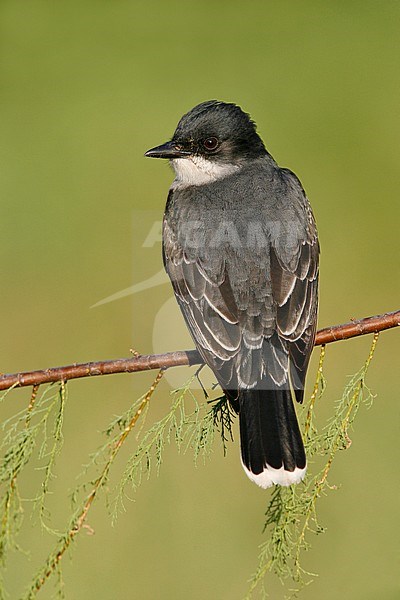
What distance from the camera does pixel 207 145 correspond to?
15.4ft

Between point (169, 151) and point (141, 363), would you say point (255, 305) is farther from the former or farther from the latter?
point (169, 151)

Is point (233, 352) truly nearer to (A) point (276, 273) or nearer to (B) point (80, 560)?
(A) point (276, 273)

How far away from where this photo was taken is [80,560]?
228 inches

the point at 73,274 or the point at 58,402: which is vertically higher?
the point at 73,274

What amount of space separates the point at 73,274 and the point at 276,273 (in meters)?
5.01

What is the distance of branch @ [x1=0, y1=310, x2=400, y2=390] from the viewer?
11.0 feet

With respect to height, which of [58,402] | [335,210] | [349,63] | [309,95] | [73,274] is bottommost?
[58,402]

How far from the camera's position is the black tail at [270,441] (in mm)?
3512

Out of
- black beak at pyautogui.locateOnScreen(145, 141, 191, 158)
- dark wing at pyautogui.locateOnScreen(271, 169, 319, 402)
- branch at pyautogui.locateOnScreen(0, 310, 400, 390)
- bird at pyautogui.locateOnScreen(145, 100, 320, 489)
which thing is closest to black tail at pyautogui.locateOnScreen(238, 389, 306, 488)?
bird at pyautogui.locateOnScreen(145, 100, 320, 489)

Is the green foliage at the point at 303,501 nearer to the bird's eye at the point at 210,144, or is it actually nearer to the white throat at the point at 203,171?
the white throat at the point at 203,171

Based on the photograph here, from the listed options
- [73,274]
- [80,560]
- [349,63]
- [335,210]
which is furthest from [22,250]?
[349,63]

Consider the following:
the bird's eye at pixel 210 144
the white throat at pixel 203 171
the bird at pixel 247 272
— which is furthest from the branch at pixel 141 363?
the bird's eye at pixel 210 144

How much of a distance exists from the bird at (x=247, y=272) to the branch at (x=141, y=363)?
172 mm

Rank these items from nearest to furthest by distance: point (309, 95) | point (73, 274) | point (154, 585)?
point (154, 585)
point (73, 274)
point (309, 95)
